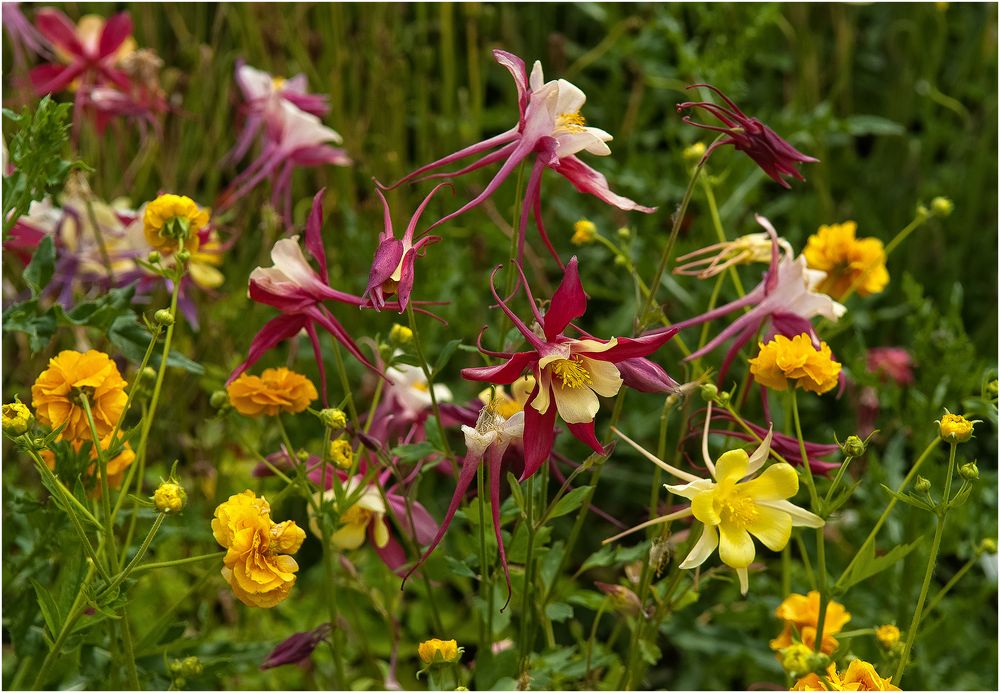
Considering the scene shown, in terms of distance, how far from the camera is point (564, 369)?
65cm

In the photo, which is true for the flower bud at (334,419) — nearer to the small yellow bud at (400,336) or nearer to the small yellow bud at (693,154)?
the small yellow bud at (400,336)

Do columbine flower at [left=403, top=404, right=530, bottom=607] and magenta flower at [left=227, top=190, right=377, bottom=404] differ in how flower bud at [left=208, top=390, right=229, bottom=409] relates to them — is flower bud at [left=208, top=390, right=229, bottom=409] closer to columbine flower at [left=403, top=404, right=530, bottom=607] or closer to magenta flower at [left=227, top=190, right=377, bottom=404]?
magenta flower at [left=227, top=190, right=377, bottom=404]

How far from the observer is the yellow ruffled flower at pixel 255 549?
2.17 ft

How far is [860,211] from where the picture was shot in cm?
163

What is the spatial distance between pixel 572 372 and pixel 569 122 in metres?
0.19

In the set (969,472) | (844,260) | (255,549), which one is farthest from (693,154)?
(255,549)

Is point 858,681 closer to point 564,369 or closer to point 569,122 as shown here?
point 564,369

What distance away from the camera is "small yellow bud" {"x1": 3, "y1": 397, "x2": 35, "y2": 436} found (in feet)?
2.15

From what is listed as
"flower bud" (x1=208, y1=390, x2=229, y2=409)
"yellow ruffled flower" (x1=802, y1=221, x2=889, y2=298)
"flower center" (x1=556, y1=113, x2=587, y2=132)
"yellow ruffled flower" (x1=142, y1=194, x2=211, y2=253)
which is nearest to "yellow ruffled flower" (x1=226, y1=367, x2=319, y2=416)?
"flower bud" (x1=208, y1=390, x2=229, y2=409)

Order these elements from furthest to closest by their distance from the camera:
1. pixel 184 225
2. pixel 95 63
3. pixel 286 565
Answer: pixel 95 63, pixel 184 225, pixel 286 565

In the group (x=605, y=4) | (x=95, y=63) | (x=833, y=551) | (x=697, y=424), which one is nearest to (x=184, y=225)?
(x=697, y=424)

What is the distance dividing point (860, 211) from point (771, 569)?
575 millimetres

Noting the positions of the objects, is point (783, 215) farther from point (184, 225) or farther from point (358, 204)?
point (184, 225)

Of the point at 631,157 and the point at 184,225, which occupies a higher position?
the point at 184,225
